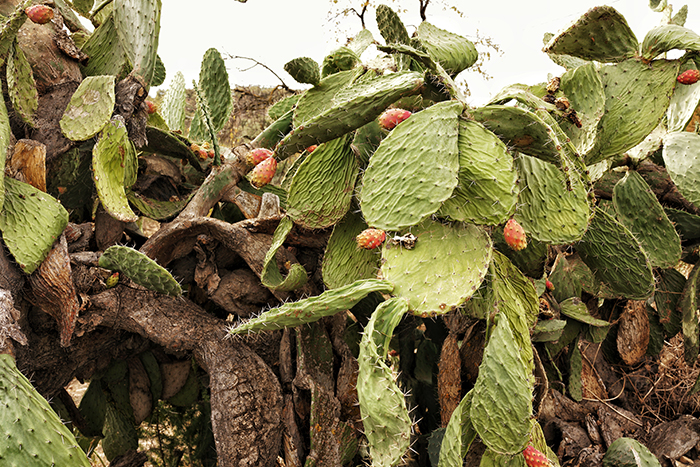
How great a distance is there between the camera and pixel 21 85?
3.18 ft

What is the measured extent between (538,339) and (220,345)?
83 centimetres

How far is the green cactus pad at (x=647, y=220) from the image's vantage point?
1.25 m

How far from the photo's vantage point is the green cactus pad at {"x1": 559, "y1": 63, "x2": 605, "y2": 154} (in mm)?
1024

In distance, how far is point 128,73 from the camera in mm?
1135

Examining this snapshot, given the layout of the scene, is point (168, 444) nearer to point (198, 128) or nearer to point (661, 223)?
point (198, 128)

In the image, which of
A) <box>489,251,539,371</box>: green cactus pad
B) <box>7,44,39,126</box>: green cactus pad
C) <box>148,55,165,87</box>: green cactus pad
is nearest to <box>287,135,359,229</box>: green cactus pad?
<box>489,251,539,371</box>: green cactus pad

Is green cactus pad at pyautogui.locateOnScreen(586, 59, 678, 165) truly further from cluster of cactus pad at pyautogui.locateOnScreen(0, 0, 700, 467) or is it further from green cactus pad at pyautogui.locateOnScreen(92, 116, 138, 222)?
green cactus pad at pyautogui.locateOnScreen(92, 116, 138, 222)

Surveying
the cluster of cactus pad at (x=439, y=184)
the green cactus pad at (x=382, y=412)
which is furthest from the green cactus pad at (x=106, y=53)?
the green cactus pad at (x=382, y=412)

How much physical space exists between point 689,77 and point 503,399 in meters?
1.05

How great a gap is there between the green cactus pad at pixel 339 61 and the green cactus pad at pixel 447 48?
0.20m

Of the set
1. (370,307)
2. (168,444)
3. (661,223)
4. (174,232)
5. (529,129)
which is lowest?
(168,444)

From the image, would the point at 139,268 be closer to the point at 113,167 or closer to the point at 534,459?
the point at 113,167

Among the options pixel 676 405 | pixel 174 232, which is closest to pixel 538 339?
pixel 174 232

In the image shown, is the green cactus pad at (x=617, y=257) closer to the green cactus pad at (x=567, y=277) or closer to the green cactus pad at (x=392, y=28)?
the green cactus pad at (x=567, y=277)
